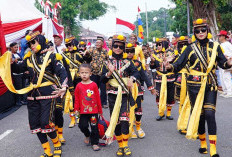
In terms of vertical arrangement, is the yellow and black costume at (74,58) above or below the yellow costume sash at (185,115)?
above

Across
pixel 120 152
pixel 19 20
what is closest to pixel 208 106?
pixel 120 152

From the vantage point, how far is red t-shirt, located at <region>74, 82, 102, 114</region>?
529 cm

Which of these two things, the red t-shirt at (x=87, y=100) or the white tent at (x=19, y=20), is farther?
the white tent at (x=19, y=20)

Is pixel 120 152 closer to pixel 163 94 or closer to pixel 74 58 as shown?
pixel 163 94

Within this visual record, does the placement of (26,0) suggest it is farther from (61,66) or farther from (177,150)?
(177,150)

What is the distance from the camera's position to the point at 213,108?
468cm

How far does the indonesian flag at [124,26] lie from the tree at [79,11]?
88.6ft

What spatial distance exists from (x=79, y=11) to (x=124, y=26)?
2946 centimetres

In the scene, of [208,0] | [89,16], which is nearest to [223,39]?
[208,0]

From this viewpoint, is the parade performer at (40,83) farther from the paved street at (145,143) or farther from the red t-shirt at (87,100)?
the paved street at (145,143)

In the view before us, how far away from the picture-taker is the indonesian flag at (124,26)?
11.2 m

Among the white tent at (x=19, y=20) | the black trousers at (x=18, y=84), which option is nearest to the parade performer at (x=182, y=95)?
the white tent at (x=19, y=20)

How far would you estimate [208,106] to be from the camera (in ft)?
15.4

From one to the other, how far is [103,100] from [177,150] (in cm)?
485
